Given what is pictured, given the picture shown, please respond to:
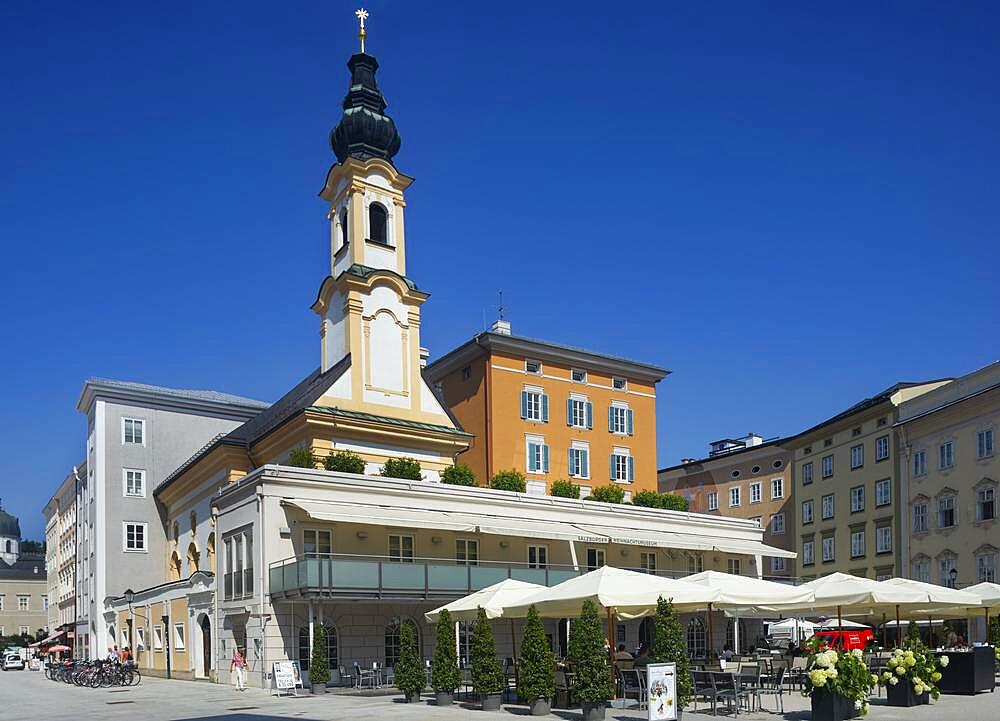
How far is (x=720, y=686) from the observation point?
71.8 ft

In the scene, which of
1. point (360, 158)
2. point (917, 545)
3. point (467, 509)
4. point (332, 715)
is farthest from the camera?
A: point (917, 545)

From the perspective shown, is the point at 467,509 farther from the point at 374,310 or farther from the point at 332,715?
the point at 332,715

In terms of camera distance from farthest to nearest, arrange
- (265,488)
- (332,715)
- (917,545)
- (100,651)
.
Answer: (100,651) < (917,545) < (265,488) < (332,715)

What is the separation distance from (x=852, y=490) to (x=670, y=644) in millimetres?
44485

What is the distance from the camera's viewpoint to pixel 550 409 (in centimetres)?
5291

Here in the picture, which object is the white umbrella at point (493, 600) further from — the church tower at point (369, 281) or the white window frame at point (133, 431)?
the white window frame at point (133, 431)

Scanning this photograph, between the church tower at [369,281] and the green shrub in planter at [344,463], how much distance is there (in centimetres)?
477

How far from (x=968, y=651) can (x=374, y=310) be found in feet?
94.8

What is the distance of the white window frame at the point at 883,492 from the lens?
56938mm

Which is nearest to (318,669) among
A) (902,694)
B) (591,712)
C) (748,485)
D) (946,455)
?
(591,712)

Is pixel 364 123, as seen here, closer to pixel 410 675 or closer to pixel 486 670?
pixel 410 675

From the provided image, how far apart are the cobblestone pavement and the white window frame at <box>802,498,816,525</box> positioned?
40.9 m

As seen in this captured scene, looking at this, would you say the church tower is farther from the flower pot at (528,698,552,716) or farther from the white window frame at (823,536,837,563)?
the white window frame at (823,536,837,563)

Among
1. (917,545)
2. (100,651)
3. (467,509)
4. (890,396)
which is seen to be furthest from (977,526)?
(100,651)
